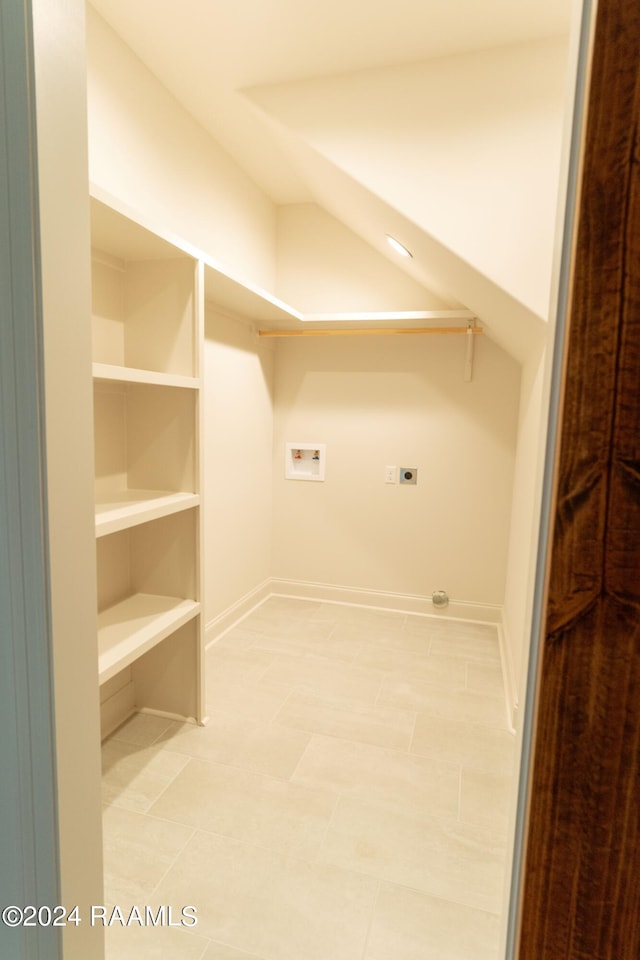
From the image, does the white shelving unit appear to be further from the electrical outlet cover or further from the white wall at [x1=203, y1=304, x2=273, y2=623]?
the electrical outlet cover

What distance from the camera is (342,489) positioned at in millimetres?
3672

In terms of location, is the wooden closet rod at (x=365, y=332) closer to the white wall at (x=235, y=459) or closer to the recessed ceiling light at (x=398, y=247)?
the white wall at (x=235, y=459)

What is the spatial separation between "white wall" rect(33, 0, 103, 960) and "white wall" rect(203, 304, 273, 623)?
1979mm

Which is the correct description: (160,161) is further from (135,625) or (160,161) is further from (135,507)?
(135,625)

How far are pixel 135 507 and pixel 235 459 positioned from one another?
4.71 ft

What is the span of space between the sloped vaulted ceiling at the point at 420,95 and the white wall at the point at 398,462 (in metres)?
1.18

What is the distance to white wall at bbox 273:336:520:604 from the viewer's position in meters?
3.36

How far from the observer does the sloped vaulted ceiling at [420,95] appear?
175 cm

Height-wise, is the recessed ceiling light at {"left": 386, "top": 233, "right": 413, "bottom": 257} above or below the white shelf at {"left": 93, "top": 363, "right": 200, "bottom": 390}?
above

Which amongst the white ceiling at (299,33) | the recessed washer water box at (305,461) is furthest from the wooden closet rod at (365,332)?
the white ceiling at (299,33)

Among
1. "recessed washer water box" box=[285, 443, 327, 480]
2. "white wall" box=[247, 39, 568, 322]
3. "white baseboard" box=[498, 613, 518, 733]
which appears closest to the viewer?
"white wall" box=[247, 39, 568, 322]

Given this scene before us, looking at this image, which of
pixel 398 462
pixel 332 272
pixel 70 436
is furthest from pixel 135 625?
pixel 332 272

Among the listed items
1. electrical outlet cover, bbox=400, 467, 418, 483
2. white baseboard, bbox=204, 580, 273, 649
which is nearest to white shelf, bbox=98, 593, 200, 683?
white baseboard, bbox=204, 580, 273, 649

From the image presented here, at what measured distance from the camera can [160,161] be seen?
2.24 metres
